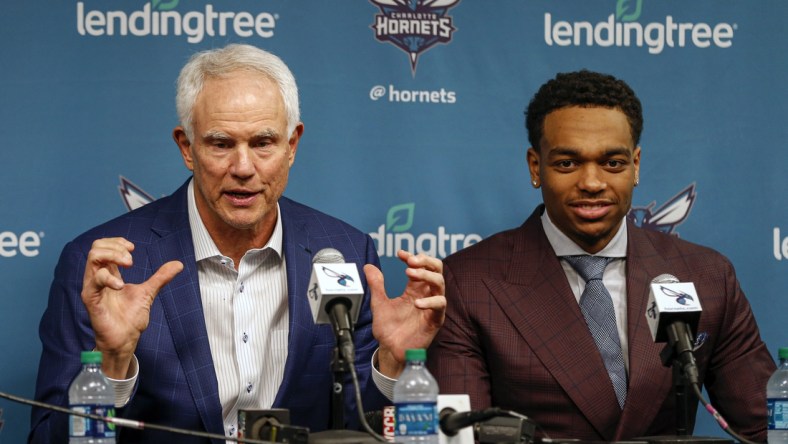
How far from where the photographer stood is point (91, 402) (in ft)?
8.55

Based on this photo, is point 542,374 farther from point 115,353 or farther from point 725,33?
point 725,33

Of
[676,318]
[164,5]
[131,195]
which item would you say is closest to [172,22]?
[164,5]

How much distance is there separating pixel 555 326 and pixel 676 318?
846mm

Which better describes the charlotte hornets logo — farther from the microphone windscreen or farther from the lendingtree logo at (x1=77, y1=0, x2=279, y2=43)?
the microphone windscreen

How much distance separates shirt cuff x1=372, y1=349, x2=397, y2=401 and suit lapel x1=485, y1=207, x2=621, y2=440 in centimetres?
49

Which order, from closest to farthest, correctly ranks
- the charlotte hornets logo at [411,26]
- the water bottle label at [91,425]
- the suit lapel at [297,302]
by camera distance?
the water bottle label at [91,425], the suit lapel at [297,302], the charlotte hornets logo at [411,26]

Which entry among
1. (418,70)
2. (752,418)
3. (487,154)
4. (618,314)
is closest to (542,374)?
(618,314)

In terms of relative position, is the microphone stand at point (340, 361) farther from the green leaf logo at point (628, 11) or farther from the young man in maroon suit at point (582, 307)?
the green leaf logo at point (628, 11)

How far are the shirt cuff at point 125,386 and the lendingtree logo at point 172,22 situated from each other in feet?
4.65

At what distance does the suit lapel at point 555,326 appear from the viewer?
3305mm

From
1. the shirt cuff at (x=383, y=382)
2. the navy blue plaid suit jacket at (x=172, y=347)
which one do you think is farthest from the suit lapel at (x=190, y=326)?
the shirt cuff at (x=383, y=382)

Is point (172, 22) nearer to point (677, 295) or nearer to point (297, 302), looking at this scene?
point (297, 302)

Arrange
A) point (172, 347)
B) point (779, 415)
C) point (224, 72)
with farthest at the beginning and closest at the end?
1. point (224, 72)
2. point (172, 347)
3. point (779, 415)

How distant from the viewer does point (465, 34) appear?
400 cm
